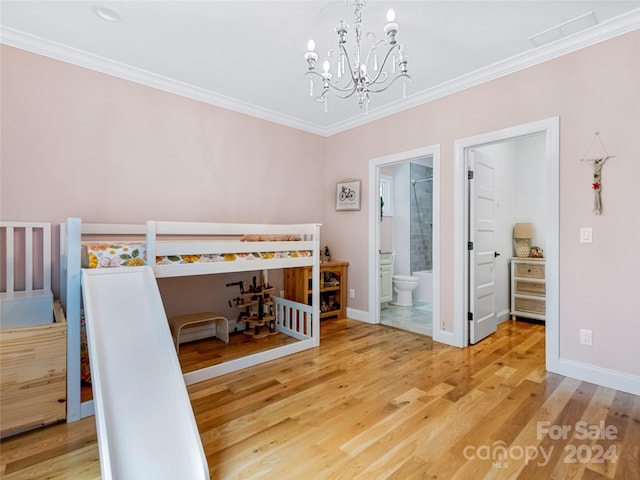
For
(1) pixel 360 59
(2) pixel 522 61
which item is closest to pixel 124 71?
(1) pixel 360 59

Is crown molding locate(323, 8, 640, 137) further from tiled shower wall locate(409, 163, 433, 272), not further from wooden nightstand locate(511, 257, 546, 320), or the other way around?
wooden nightstand locate(511, 257, 546, 320)

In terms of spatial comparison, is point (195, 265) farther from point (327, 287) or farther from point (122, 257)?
point (327, 287)

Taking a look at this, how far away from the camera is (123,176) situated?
9.21ft

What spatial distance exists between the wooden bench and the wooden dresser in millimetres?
885

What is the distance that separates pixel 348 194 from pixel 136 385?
10.2 feet

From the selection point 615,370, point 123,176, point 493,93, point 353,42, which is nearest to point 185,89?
point 123,176

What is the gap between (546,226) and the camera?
2551mm

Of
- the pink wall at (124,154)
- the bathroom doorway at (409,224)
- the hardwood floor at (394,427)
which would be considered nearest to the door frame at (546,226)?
the hardwood floor at (394,427)

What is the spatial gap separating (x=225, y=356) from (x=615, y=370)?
9.61 feet

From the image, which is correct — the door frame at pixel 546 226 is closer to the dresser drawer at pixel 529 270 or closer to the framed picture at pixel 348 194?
the framed picture at pixel 348 194

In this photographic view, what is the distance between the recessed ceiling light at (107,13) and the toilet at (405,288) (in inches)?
168

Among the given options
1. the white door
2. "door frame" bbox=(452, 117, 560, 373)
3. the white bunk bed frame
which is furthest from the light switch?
the white bunk bed frame

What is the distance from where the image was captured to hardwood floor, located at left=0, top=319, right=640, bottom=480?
147 centimetres

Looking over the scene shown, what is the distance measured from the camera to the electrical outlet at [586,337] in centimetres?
231
